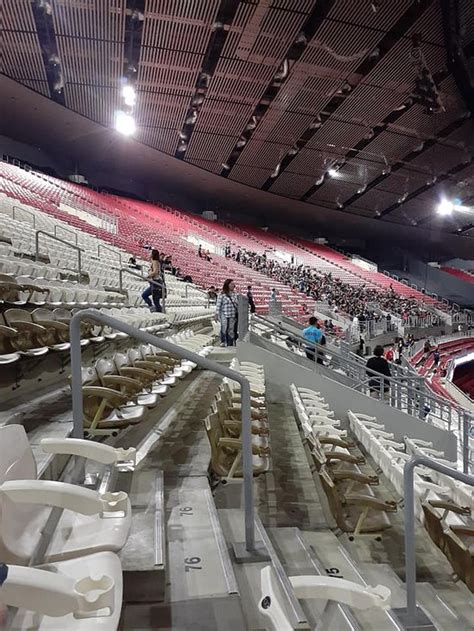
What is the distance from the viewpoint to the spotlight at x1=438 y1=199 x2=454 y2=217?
24450mm

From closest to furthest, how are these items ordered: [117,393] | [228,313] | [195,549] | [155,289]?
1. [195,549]
2. [117,393]
3. [228,313]
4. [155,289]

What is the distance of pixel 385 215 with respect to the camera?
28109 millimetres

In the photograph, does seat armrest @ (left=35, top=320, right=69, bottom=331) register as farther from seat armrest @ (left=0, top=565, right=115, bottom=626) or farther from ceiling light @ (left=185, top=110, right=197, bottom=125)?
ceiling light @ (left=185, top=110, right=197, bottom=125)

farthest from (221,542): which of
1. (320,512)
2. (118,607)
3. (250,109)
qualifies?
(250,109)

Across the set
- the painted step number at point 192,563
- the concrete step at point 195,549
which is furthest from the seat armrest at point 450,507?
the painted step number at point 192,563

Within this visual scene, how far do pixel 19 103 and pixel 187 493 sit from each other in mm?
17453

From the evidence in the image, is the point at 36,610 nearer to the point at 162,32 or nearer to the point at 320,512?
the point at 320,512

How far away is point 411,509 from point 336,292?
20.7 metres

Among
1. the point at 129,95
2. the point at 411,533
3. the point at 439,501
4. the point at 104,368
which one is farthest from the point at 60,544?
the point at 129,95

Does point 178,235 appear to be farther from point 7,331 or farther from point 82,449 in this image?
point 82,449

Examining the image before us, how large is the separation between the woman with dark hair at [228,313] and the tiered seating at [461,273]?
30.5m

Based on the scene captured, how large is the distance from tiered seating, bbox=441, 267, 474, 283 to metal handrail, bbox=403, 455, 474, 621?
35.3 meters

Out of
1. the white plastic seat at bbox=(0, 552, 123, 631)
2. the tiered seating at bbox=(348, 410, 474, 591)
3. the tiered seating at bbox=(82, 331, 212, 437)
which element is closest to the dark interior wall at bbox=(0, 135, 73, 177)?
the tiered seating at bbox=(82, 331, 212, 437)

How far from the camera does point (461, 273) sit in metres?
35.4
